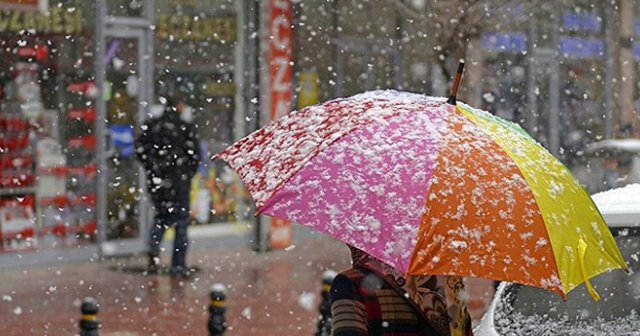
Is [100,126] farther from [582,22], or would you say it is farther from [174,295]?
[582,22]

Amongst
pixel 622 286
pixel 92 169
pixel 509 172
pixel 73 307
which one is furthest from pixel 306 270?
pixel 509 172

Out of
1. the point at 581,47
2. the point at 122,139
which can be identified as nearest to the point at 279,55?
the point at 122,139

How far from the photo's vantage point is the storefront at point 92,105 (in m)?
15.9

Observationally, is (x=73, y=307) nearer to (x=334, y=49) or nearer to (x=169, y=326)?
(x=169, y=326)

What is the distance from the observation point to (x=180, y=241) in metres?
15.6

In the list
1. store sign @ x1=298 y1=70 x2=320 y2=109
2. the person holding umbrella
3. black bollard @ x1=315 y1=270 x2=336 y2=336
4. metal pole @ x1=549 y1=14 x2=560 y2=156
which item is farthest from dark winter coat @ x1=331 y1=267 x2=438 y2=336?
metal pole @ x1=549 y1=14 x2=560 y2=156

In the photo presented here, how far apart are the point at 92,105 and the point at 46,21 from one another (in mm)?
1224

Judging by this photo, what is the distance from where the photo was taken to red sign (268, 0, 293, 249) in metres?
19.0

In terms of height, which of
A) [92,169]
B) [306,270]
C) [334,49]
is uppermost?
[334,49]

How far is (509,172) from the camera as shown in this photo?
14.2ft

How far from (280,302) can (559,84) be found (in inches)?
635

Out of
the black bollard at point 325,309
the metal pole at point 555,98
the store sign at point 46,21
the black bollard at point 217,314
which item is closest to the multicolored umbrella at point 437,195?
the black bollard at point 217,314

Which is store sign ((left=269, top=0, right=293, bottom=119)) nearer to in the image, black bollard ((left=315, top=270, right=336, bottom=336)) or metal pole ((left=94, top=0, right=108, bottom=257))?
metal pole ((left=94, top=0, right=108, bottom=257))

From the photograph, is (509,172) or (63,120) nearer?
(509,172)
